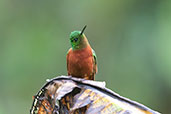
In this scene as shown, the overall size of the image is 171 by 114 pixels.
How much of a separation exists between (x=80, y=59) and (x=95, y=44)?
7.01 m

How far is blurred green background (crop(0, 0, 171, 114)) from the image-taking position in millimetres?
9008

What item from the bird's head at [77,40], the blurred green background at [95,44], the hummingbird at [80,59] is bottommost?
the blurred green background at [95,44]

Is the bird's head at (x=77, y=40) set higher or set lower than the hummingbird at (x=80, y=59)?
higher

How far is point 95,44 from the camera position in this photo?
10586 mm

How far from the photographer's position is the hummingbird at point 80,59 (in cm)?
358

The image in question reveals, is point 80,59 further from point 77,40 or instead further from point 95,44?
point 95,44

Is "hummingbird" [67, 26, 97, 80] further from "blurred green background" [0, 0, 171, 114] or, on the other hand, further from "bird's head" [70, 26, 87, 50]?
"blurred green background" [0, 0, 171, 114]

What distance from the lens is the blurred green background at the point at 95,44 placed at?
9008 millimetres

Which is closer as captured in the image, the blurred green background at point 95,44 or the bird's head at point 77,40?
the bird's head at point 77,40

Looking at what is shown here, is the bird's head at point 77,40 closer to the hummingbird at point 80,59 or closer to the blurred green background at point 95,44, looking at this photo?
the hummingbird at point 80,59

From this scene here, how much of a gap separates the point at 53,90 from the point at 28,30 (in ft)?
29.6

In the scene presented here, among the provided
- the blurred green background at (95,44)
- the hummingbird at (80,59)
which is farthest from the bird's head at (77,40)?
the blurred green background at (95,44)

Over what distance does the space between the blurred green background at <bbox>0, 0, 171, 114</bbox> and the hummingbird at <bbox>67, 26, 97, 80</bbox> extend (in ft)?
15.9

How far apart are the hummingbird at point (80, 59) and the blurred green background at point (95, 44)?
485 cm
